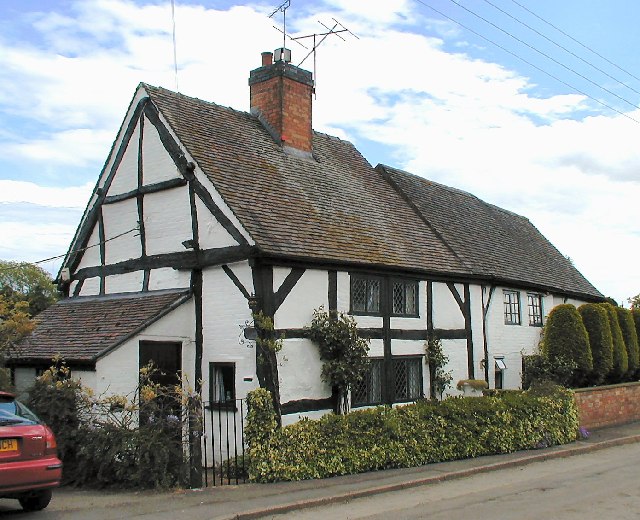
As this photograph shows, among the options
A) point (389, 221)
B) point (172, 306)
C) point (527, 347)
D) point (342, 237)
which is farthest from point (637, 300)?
point (172, 306)

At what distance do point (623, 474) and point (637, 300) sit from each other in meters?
39.9

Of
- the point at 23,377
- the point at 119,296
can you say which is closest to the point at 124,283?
the point at 119,296

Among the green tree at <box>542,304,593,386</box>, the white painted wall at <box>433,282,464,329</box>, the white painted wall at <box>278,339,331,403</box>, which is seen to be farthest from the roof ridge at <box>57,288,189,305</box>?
the green tree at <box>542,304,593,386</box>

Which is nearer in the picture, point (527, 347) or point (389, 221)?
point (389, 221)

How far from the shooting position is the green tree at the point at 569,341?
19297 millimetres

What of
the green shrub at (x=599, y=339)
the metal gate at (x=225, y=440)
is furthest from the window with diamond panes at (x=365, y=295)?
the green shrub at (x=599, y=339)

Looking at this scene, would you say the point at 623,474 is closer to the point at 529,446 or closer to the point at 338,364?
the point at 529,446

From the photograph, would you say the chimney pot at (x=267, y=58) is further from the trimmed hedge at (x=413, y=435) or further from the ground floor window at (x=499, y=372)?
the ground floor window at (x=499, y=372)

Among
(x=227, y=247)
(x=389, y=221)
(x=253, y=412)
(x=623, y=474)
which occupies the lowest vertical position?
(x=623, y=474)

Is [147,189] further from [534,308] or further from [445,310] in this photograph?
[534,308]

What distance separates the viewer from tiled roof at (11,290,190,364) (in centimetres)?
1295

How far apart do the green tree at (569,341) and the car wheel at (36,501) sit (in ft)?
48.5

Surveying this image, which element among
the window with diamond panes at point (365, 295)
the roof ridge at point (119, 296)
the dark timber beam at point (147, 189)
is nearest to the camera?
the roof ridge at point (119, 296)

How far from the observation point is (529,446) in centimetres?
1473
